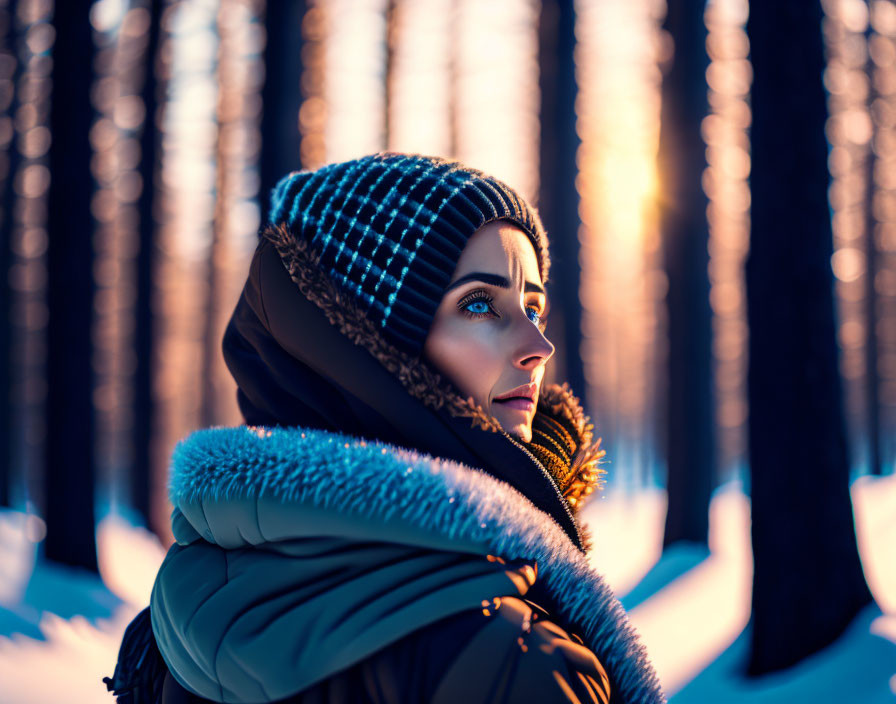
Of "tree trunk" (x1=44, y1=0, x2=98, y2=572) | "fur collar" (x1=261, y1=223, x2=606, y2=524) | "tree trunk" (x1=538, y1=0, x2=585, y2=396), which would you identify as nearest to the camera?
"fur collar" (x1=261, y1=223, x2=606, y2=524)

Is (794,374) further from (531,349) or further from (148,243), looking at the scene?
(148,243)

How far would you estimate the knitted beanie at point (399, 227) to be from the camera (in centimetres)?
150

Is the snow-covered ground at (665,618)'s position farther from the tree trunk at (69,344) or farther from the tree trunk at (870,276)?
the tree trunk at (870,276)

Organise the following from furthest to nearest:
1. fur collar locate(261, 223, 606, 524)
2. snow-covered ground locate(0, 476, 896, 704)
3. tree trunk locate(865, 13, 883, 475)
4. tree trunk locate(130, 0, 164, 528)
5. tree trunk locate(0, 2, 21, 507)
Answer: tree trunk locate(865, 13, 883, 475), tree trunk locate(0, 2, 21, 507), tree trunk locate(130, 0, 164, 528), snow-covered ground locate(0, 476, 896, 704), fur collar locate(261, 223, 606, 524)

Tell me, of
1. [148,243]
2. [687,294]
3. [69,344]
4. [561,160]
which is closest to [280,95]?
[148,243]

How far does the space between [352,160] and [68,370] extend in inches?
279

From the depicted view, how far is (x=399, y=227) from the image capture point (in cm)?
152

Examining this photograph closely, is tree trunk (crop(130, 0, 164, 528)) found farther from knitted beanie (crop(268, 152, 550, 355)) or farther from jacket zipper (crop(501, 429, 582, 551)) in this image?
jacket zipper (crop(501, 429, 582, 551))

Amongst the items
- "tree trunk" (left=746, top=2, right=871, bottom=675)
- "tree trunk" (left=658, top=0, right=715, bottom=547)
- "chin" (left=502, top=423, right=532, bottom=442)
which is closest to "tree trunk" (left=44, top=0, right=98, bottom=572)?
"tree trunk" (left=746, top=2, right=871, bottom=675)

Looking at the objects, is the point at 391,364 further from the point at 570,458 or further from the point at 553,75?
the point at 553,75

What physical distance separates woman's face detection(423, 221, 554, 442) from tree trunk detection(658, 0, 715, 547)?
756cm

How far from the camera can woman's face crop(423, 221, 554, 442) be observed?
4.96 ft

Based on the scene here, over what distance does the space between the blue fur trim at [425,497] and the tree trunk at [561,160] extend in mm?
10127

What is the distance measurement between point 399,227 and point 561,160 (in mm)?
10581
